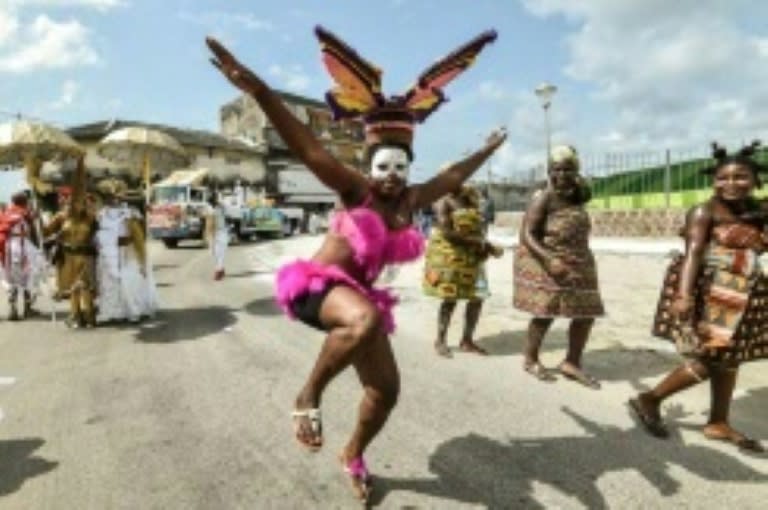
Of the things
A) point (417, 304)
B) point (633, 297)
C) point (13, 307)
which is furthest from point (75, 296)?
point (633, 297)

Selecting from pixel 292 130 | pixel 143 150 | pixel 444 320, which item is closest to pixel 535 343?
pixel 444 320

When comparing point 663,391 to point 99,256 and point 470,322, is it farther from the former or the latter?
point 99,256

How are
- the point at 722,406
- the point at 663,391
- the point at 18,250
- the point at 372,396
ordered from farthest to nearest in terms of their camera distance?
the point at 18,250 < the point at 663,391 < the point at 722,406 < the point at 372,396

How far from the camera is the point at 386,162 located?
146 inches

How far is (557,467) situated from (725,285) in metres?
1.49

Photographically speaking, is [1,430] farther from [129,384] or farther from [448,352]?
[448,352]

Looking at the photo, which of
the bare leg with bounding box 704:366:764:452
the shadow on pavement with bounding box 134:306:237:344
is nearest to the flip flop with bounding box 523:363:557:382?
the bare leg with bounding box 704:366:764:452

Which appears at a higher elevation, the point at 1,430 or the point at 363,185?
the point at 363,185

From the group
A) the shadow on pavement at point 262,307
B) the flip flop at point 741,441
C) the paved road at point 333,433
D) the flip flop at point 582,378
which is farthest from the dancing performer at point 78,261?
the flip flop at point 741,441

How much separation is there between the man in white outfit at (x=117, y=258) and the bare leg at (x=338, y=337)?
7.00 metres

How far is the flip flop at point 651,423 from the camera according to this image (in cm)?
463

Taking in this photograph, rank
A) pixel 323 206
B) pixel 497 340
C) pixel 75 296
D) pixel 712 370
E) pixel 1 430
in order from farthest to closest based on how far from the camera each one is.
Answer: pixel 323 206 < pixel 75 296 < pixel 497 340 < pixel 1 430 < pixel 712 370

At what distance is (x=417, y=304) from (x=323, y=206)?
4357cm

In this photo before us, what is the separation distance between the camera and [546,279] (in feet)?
20.0
